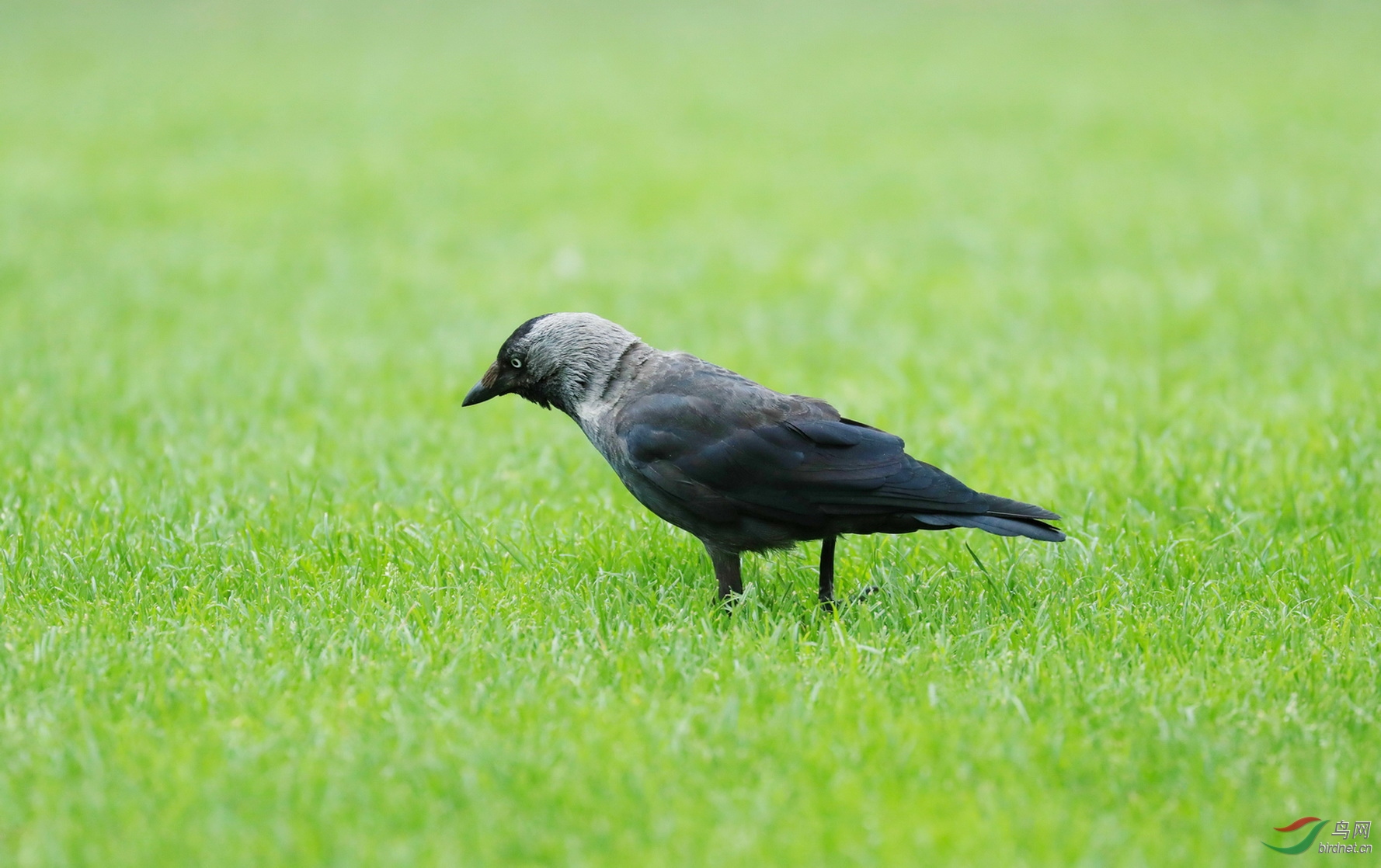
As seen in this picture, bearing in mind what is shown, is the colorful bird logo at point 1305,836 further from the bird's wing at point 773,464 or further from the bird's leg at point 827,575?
the bird's leg at point 827,575

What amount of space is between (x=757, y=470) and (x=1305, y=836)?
184 centimetres

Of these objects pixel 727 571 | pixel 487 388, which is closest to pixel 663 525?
pixel 727 571

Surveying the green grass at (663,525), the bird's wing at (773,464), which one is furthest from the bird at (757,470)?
the green grass at (663,525)

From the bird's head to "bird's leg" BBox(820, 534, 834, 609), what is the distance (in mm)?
961

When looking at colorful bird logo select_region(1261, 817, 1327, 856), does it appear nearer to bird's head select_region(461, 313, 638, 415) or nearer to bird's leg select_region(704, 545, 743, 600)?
bird's leg select_region(704, 545, 743, 600)

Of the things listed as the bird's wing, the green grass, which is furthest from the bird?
the green grass

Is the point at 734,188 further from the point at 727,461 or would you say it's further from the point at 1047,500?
the point at 727,461

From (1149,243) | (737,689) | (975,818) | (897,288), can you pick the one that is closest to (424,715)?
(737,689)

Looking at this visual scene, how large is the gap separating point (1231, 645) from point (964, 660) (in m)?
0.81

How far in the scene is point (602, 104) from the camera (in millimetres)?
18062

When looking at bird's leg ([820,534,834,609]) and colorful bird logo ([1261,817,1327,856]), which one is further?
bird's leg ([820,534,834,609])

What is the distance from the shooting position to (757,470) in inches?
159

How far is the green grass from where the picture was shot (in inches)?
119

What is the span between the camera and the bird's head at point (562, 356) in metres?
4.41
